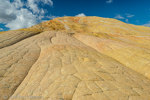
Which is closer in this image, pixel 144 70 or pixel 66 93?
pixel 66 93

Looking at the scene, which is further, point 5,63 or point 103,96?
point 5,63

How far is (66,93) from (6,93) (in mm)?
2410

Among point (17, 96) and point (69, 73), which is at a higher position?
point (69, 73)

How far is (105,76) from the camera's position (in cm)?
351

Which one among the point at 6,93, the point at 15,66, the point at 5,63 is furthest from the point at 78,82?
the point at 5,63

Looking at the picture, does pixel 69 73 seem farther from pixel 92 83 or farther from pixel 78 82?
pixel 92 83

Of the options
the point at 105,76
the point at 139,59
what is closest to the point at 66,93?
the point at 105,76

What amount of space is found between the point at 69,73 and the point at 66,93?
106cm

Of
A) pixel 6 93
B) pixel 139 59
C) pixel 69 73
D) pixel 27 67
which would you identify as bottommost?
pixel 6 93

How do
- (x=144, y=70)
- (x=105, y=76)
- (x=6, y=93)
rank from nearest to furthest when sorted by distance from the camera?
(x=6, y=93) → (x=105, y=76) → (x=144, y=70)

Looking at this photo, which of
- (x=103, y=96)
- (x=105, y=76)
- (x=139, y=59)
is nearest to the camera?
(x=103, y=96)

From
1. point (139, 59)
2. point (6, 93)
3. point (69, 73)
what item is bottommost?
point (6, 93)

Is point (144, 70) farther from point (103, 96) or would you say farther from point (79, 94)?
point (79, 94)

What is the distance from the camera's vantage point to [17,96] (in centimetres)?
296
